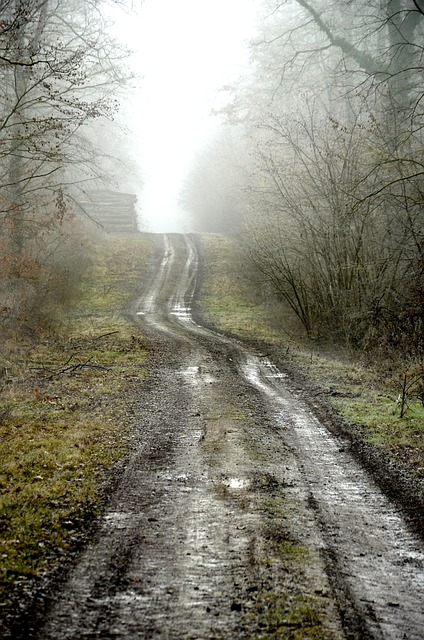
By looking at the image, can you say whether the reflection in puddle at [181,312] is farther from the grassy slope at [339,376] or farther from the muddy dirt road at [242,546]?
the muddy dirt road at [242,546]

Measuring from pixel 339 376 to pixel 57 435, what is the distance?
6671 mm

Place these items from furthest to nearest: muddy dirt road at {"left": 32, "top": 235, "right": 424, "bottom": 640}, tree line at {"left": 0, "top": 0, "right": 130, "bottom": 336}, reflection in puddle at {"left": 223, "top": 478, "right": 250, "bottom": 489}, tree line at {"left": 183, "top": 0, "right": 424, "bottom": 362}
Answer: tree line at {"left": 0, "top": 0, "right": 130, "bottom": 336}, tree line at {"left": 183, "top": 0, "right": 424, "bottom": 362}, reflection in puddle at {"left": 223, "top": 478, "right": 250, "bottom": 489}, muddy dirt road at {"left": 32, "top": 235, "right": 424, "bottom": 640}

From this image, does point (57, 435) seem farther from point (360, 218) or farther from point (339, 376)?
point (360, 218)

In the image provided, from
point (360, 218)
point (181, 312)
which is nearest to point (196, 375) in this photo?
point (360, 218)

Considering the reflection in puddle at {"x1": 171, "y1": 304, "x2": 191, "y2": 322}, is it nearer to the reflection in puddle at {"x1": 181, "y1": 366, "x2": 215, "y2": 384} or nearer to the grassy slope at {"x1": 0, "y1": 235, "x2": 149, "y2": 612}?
the grassy slope at {"x1": 0, "y1": 235, "x2": 149, "y2": 612}

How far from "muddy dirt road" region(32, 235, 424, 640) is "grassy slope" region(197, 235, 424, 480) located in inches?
31.3

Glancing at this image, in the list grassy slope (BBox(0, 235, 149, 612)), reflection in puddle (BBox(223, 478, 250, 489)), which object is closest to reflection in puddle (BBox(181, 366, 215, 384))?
grassy slope (BBox(0, 235, 149, 612))

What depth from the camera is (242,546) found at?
181 inches

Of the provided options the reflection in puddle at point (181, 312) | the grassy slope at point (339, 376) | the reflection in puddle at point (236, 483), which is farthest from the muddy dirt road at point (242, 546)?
the reflection in puddle at point (181, 312)

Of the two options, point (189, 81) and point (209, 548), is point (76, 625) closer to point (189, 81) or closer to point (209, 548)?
point (209, 548)

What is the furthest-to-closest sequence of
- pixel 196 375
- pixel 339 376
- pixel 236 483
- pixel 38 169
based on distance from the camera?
pixel 38 169 < pixel 339 376 < pixel 196 375 < pixel 236 483

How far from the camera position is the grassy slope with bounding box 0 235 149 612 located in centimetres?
473

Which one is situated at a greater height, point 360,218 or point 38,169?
point 38,169

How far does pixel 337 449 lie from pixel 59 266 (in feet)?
56.0
